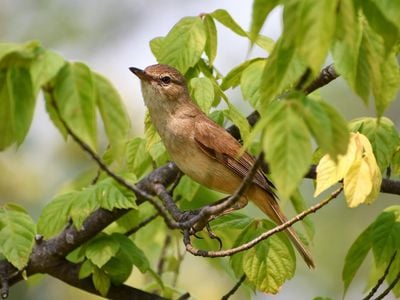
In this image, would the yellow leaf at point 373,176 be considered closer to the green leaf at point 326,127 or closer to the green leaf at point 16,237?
the green leaf at point 326,127

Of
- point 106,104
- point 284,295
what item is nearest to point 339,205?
point 284,295

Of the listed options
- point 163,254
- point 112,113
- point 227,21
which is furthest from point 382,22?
point 163,254

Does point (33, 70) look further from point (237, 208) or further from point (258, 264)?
point (237, 208)

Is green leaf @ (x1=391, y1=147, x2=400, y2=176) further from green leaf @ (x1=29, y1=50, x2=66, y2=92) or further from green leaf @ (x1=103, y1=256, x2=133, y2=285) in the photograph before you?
green leaf @ (x1=29, y1=50, x2=66, y2=92)

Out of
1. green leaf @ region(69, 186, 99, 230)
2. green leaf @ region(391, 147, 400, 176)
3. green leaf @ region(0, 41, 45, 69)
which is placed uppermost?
green leaf @ region(0, 41, 45, 69)

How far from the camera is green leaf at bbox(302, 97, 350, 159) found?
244 cm

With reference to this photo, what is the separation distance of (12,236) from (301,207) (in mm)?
1510

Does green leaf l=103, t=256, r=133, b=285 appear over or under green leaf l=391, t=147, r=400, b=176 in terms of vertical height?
under

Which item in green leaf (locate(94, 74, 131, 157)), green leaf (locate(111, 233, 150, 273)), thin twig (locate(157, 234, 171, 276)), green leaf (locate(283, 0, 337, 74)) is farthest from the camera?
thin twig (locate(157, 234, 171, 276))

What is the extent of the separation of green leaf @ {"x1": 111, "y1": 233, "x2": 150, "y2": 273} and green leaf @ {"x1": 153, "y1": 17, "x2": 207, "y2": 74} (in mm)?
970

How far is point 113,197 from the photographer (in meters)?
4.30

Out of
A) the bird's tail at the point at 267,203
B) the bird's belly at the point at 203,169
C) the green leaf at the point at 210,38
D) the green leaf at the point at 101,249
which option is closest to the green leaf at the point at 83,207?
the green leaf at the point at 101,249

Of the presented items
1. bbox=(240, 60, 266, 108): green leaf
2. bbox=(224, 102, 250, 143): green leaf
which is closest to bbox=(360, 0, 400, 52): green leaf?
bbox=(240, 60, 266, 108): green leaf

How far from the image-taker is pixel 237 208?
5172 mm
